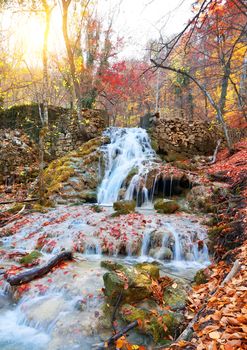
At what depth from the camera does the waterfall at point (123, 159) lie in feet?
36.8

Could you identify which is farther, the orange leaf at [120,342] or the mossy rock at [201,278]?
the mossy rock at [201,278]

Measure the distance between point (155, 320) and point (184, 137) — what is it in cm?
1207

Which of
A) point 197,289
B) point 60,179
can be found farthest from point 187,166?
point 197,289

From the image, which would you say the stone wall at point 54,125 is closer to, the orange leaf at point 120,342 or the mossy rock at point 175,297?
the mossy rock at point 175,297

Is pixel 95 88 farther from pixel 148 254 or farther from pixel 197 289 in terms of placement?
pixel 197 289

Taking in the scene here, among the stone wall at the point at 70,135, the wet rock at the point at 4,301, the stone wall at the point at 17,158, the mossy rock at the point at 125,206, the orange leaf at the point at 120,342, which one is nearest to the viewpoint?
the orange leaf at the point at 120,342

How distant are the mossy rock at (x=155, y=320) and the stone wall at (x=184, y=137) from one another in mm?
10849

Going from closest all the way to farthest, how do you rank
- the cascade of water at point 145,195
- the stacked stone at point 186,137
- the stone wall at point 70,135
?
the cascade of water at point 145,195 → the stacked stone at point 186,137 → the stone wall at point 70,135

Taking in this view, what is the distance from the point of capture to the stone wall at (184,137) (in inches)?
561

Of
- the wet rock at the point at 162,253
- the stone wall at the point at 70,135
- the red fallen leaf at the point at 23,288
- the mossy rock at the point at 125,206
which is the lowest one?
the red fallen leaf at the point at 23,288

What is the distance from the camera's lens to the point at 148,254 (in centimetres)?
639

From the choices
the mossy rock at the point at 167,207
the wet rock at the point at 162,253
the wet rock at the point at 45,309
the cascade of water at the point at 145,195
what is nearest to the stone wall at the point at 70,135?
the cascade of water at the point at 145,195

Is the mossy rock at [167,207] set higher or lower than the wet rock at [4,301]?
higher

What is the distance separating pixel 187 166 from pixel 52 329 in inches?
378
